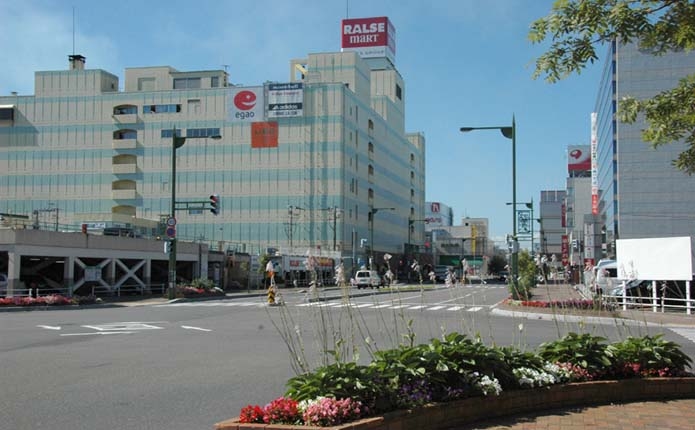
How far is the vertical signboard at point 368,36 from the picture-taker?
110 m

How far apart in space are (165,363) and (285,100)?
3010 inches

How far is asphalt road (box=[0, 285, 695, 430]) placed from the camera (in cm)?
840

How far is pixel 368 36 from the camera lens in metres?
111

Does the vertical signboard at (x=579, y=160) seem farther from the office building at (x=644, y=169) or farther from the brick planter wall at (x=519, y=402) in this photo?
the brick planter wall at (x=519, y=402)

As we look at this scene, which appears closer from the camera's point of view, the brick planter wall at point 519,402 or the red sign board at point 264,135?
the brick planter wall at point 519,402

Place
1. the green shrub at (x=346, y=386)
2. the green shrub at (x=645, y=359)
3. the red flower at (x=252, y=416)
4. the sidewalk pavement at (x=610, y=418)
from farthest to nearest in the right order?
the green shrub at (x=645, y=359) → the sidewalk pavement at (x=610, y=418) → the green shrub at (x=346, y=386) → the red flower at (x=252, y=416)

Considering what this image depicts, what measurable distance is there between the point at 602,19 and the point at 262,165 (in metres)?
83.6

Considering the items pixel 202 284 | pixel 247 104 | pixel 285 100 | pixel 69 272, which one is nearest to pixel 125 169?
pixel 247 104

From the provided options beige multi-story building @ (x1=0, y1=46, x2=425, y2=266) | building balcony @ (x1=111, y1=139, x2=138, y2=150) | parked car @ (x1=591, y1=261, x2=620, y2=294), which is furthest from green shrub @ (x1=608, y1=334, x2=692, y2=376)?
building balcony @ (x1=111, y1=139, x2=138, y2=150)

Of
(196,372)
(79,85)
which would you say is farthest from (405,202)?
(196,372)

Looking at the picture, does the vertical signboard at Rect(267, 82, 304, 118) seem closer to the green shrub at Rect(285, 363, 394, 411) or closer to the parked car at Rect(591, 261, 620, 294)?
the parked car at Rect(591, 261, 620, 294)

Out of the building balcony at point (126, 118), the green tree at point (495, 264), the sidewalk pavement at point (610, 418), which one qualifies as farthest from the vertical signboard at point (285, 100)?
the sidewalk pavement at point (610, 418)

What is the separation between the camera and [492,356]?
25.6 feet

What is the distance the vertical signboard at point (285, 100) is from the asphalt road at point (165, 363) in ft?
218
